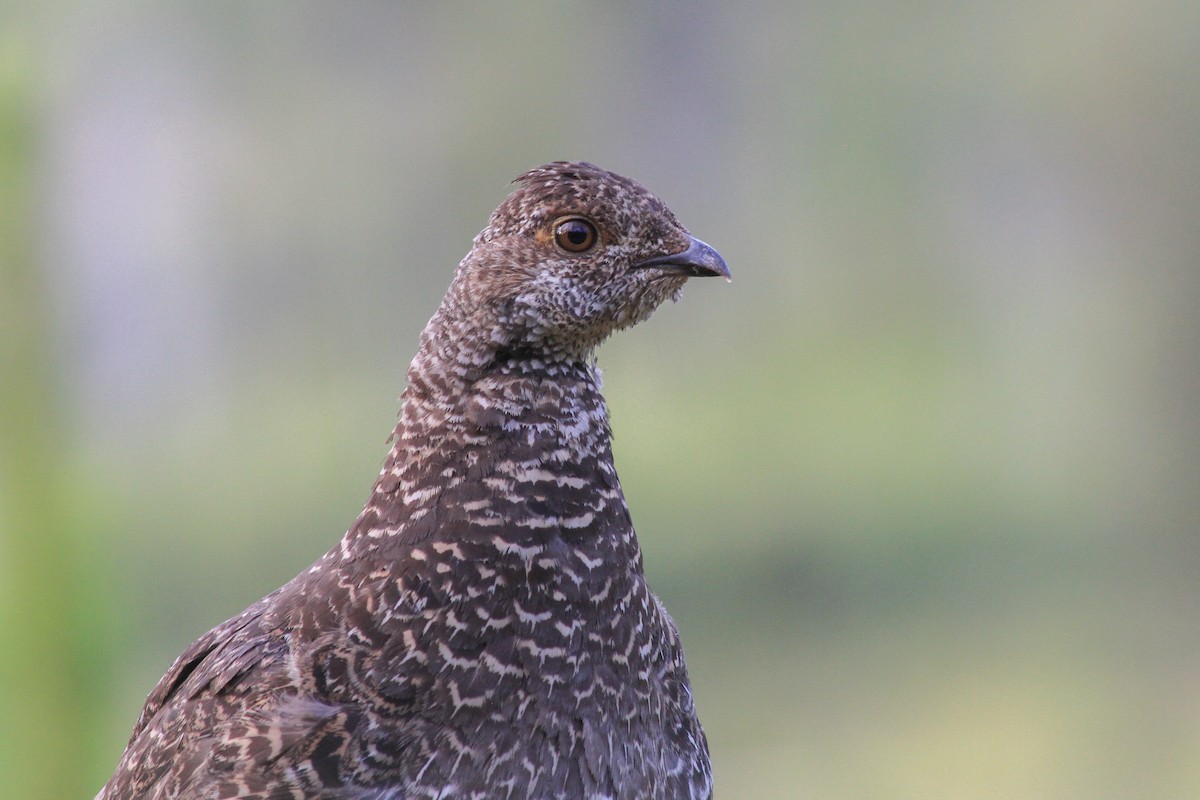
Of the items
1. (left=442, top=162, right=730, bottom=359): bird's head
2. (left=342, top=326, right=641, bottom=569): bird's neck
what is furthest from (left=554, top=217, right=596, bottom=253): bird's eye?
(left=342, top=326, right=641, bottom=569): bird's neck

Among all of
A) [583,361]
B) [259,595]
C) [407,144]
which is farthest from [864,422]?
[583,361]

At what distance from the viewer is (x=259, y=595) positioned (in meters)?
2.97

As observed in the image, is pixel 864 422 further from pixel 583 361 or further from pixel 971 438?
pixel 583 361

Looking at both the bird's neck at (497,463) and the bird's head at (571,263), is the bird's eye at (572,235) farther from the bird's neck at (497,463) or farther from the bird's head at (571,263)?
the bird's neck at (497,463)

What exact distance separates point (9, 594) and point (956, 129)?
263 centimetres

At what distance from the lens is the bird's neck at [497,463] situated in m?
1.14

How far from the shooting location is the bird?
1084 mm

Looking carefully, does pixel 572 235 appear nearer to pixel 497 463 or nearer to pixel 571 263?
pixel 571 263

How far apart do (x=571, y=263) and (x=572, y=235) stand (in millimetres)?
34

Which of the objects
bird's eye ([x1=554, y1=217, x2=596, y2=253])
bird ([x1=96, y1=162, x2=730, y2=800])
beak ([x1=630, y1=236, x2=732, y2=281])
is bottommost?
bird ([x1=96, y1=162, x2=730, y2=800])

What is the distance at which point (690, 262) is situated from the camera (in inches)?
47.6

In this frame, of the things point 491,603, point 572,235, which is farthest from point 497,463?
point 572,235

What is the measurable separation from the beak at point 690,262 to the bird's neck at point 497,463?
138 millimetres

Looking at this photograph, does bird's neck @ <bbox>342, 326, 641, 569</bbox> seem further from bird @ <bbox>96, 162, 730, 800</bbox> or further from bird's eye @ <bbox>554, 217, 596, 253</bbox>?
bird's eye @ <bbox>554, 217, 596, 253</bbox>
